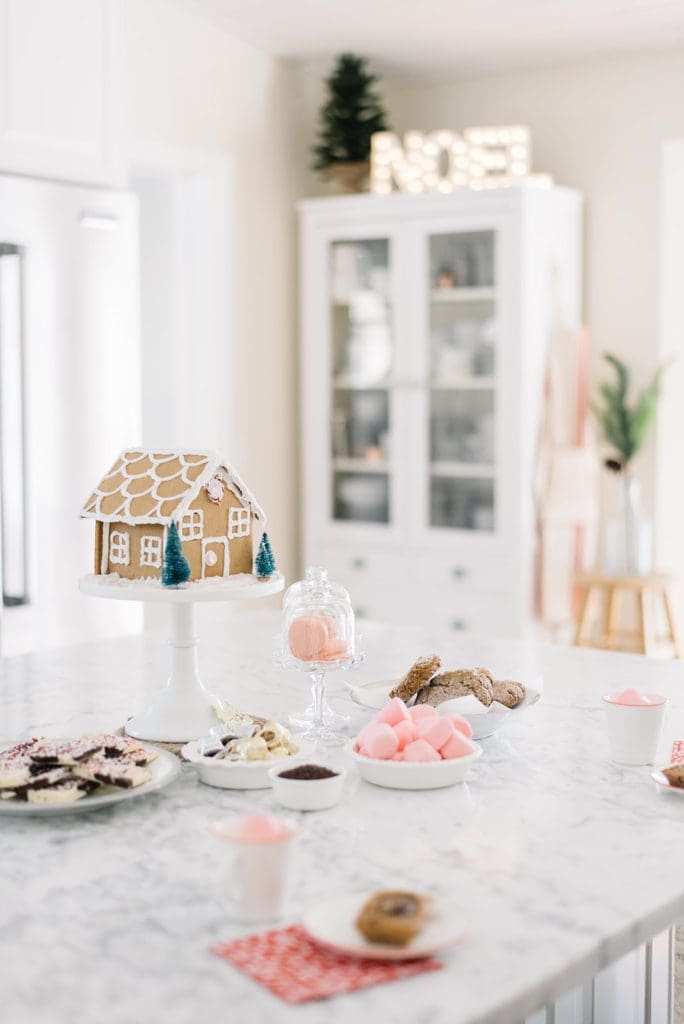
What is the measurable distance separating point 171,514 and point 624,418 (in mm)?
2894

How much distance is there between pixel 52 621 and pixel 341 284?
206 cm

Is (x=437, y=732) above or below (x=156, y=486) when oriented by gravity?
below

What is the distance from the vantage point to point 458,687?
1.71m

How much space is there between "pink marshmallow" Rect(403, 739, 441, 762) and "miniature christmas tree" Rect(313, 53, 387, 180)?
11.3ft

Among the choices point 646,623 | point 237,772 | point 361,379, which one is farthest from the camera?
point 361,379

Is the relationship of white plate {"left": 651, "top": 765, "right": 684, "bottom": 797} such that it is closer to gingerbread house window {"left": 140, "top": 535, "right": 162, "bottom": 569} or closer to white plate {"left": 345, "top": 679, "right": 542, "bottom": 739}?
white plate {"left": 345, "top": 679, "right": 542, "bottom": 739}

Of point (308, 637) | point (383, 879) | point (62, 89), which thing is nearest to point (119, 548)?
point (308, 637)

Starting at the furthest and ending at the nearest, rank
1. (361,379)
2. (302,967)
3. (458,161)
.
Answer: (361,379), (458,161), (302,967)

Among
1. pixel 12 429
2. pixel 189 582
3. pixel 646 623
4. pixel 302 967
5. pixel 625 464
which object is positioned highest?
pixel 12 429

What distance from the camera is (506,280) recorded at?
4230mm

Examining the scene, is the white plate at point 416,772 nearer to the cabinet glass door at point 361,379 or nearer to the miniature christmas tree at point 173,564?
the miniature christmas tree at point 173,564

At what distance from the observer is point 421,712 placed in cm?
159

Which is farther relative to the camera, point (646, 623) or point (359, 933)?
point (646, 623)

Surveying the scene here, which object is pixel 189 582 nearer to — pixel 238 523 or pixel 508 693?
Result: pixel 238 523
